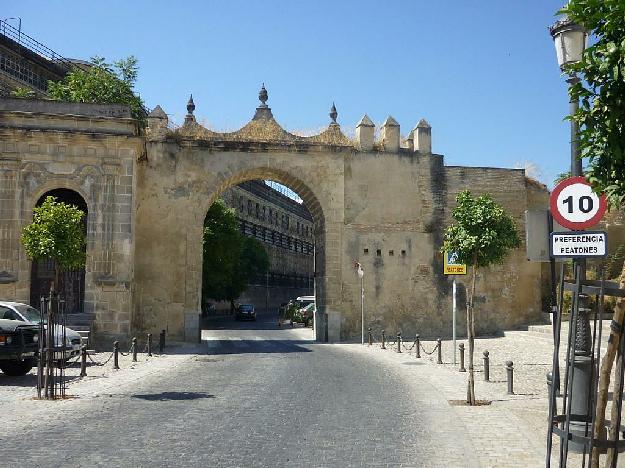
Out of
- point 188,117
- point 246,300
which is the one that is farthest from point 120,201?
point 246,300

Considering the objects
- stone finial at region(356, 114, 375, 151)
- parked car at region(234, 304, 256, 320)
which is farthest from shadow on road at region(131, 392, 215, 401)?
parked car at region(234, 304, 256, 320)

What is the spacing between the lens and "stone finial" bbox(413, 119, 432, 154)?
95.0 ft

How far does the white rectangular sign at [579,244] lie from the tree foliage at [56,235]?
40.7 feet

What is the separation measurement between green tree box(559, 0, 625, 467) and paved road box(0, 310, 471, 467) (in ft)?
8.79

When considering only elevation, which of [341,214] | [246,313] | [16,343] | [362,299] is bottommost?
[246,313]

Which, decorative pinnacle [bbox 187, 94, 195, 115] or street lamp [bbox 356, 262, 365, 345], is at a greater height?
decorative pinnacle [bbox 187, 94, 195, 115]

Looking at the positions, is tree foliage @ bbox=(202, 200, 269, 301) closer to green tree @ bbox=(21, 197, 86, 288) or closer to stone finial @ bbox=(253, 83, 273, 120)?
stone finial @ bbox=(253, 83, 273, 120)

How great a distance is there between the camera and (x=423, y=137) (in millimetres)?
29234

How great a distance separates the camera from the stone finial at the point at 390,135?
Result: 1133 inches

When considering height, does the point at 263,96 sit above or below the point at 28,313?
above

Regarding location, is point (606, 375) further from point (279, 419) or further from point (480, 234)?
point (480, 234)

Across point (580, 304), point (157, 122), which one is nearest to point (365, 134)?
point (157, 122)

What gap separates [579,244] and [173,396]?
289 inches

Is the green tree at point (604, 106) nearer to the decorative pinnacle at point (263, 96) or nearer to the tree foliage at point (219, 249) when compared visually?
the decorative pinnacle at point (263, 96)
